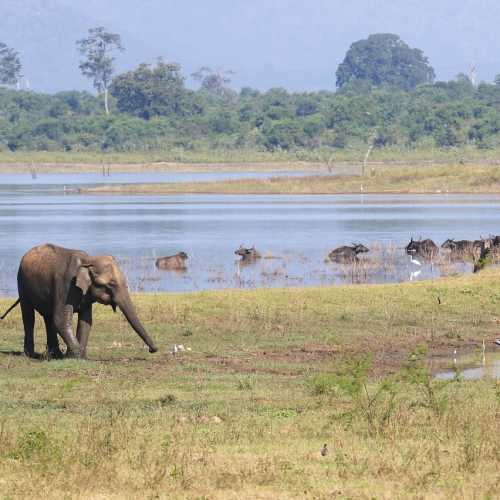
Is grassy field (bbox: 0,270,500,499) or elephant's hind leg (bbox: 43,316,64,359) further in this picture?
elephant's hind leg (bbox: 43,316,64,359)

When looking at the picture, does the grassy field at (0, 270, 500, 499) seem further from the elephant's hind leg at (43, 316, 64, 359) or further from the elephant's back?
the elephant's back

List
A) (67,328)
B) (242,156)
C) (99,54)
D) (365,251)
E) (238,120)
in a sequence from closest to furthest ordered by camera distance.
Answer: (67,328) < (365,251) < (242,156) < (238,120) < (99,54)

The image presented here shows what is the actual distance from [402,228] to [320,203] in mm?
17021

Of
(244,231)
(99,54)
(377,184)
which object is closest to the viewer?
(244,231)

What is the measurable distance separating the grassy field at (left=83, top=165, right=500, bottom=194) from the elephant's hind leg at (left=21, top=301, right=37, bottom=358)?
54.8m

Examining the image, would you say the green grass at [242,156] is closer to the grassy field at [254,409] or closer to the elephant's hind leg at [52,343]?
the grassy field at [254,409]

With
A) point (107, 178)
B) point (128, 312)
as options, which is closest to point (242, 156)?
point (107, 178)

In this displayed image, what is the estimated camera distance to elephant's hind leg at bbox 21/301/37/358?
54.6ft

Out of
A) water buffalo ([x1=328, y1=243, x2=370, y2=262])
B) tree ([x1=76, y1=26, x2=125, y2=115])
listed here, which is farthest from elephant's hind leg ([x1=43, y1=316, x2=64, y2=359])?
tree ([x1=76, y1=26, x2=125, y2=115])

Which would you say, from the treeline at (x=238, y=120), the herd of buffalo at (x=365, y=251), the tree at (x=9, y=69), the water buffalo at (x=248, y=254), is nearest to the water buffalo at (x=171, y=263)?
the herd of buffalo at (x=365, y=251)

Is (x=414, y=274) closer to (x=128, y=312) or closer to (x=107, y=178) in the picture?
(x=128, y=312)

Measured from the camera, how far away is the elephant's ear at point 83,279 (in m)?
16.0

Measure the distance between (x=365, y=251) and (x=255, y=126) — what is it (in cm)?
8004

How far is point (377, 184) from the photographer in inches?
2891
